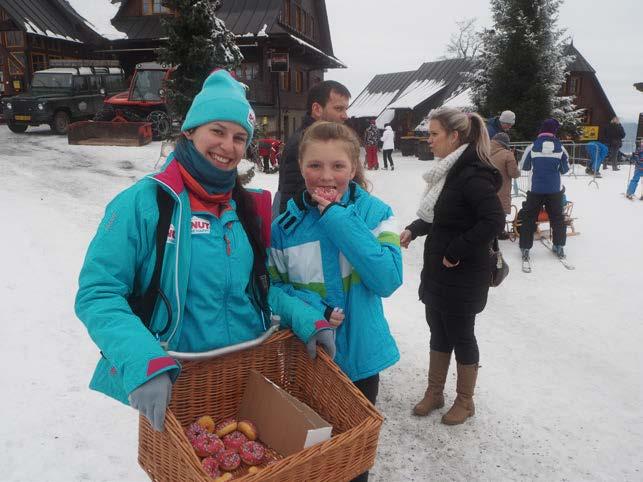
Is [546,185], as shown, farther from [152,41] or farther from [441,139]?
[152,41]

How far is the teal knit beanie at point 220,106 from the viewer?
1.93 m

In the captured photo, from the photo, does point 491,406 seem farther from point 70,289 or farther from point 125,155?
point 125,155

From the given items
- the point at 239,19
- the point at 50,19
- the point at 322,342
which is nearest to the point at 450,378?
the point at 322,342

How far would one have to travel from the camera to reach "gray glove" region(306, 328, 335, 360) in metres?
1.99

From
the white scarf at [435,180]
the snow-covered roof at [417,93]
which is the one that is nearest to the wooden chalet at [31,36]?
the snow-covered roof at [417,93]

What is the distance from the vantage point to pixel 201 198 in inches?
76.5

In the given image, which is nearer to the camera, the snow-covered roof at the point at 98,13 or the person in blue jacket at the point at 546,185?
the person in blue jacket at the point at 546,185

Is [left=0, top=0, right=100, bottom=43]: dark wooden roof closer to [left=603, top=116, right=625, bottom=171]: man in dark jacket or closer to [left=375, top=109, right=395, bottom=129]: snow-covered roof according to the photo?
[left=375, top=109, right=395, bottom=129]: snow-covered roof

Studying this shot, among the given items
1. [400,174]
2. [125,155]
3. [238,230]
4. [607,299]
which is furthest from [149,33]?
[238,230]

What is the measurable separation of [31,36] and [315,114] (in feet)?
86.3

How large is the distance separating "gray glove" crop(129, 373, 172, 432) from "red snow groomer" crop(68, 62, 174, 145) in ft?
45.2

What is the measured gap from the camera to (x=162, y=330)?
1871mm

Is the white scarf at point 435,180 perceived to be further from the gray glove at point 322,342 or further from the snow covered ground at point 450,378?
the gray glove at point 322,342

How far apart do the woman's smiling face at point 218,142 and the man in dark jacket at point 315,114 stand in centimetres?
147
